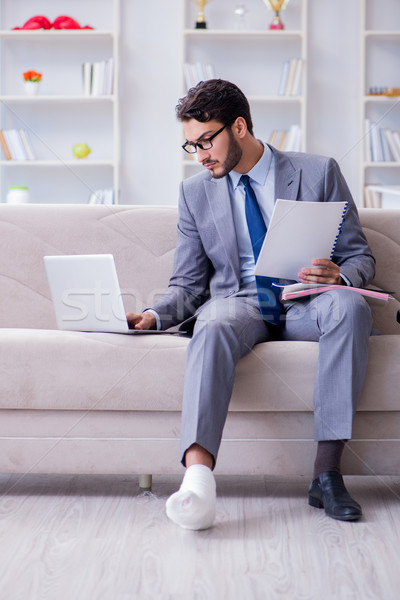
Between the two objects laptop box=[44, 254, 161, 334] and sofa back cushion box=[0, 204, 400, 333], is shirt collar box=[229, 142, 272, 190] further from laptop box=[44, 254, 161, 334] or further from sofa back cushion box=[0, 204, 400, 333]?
laptop box=[44, 254, 161, 334]

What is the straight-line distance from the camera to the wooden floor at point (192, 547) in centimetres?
123

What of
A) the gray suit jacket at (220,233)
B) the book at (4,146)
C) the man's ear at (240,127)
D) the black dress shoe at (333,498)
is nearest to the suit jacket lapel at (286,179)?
the gray suit jacket at (220,233)

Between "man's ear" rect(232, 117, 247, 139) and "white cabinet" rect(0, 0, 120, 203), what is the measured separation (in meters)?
2.86

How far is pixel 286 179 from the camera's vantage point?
6.49 feet

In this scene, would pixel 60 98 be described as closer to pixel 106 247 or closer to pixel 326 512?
pixel 106 247

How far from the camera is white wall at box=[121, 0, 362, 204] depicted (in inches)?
191

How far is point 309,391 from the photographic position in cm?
168

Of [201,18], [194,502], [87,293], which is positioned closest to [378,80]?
[201,18]

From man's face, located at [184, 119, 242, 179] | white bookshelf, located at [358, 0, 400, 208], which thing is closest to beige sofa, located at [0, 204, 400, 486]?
man's face, located at [184, 119, 242, 179]

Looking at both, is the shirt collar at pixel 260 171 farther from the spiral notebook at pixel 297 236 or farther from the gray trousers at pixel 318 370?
the gray trousers at pixel 318 370

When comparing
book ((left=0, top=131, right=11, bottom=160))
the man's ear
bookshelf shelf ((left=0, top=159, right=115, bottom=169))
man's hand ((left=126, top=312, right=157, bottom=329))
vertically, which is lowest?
man's hand ((left=126, top=312, right=157, bottom=329))

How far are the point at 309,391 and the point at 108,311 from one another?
0.53 m

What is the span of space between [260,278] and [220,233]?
18 centimetres

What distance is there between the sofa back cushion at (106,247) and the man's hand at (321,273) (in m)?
0.36
